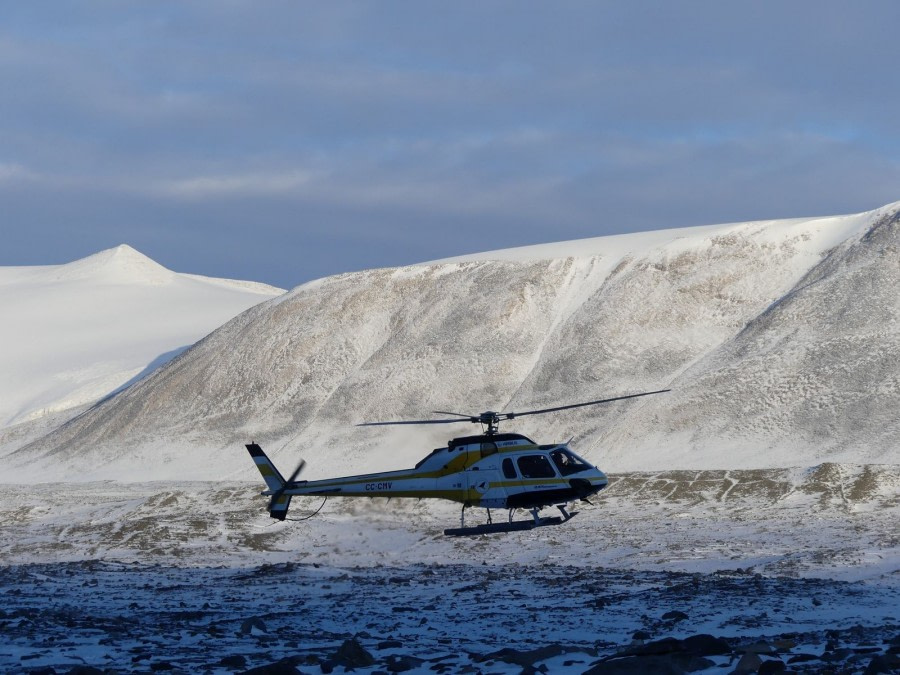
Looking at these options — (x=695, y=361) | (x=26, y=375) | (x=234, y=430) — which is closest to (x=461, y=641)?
(x=695, y=361)

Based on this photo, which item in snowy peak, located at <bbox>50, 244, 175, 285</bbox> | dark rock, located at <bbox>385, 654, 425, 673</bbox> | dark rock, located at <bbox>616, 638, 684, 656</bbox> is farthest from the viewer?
snowy peak, located at <bbox>50, 244, 175, 285</bbox>

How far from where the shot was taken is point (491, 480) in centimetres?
2977

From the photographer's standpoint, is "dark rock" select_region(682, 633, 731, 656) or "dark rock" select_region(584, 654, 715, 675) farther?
"dark rock" select_region(682, 633, 731, 656)

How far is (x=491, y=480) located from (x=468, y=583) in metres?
3.40

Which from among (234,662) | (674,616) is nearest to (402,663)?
(234,662)

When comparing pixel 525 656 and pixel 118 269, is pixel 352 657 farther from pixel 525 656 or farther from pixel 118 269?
pixel 118 269

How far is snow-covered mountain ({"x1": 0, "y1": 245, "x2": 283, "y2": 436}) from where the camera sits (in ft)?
409

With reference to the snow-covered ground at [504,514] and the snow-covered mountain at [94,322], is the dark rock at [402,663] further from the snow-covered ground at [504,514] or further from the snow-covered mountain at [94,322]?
the snow-covered mountain at [94,322]

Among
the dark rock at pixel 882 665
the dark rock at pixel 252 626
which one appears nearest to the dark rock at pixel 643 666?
the dark rock at pixel 882 665

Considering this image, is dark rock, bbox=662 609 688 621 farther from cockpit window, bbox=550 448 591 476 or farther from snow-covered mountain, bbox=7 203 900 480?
snow-covered mountain, bbox=7 203 900 480

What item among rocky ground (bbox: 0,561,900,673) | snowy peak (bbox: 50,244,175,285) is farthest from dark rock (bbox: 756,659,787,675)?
snowy peak (bbox: 50,244,175,285)

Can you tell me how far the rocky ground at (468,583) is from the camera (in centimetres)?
1664

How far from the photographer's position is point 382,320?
9631cm

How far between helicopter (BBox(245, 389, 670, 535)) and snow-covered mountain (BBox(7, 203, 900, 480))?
121 ft
